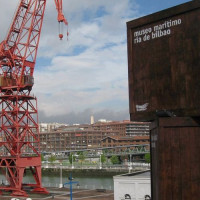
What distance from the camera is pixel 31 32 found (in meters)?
A: 36.1

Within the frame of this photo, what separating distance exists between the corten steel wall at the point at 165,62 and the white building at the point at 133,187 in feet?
26.4

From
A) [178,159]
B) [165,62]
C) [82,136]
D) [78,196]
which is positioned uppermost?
[82,136]

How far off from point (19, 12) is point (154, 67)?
1071 inches

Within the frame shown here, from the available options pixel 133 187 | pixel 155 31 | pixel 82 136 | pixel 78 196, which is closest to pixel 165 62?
pixel 155 31

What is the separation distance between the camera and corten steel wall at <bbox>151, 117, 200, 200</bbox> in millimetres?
10211

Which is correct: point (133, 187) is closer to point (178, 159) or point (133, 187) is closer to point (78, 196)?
point (178, 159)

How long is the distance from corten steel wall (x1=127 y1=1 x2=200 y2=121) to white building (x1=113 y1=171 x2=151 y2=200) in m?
8.04

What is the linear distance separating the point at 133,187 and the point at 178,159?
9259 mm

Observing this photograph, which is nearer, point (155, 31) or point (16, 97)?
point (155, 31)

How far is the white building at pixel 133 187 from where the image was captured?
18844 mm

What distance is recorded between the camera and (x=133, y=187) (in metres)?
19.1

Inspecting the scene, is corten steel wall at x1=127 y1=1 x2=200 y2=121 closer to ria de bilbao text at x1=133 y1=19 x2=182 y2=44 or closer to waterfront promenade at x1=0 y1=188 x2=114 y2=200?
ria de bilbao text at x1=133 y1=19 x2=182 y2=44

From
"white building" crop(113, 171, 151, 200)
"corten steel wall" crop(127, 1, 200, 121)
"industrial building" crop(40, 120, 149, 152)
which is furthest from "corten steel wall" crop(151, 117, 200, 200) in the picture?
"industrial building" crop(40, 120, 149, 152)

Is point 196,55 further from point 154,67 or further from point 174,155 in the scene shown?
point 174,155
